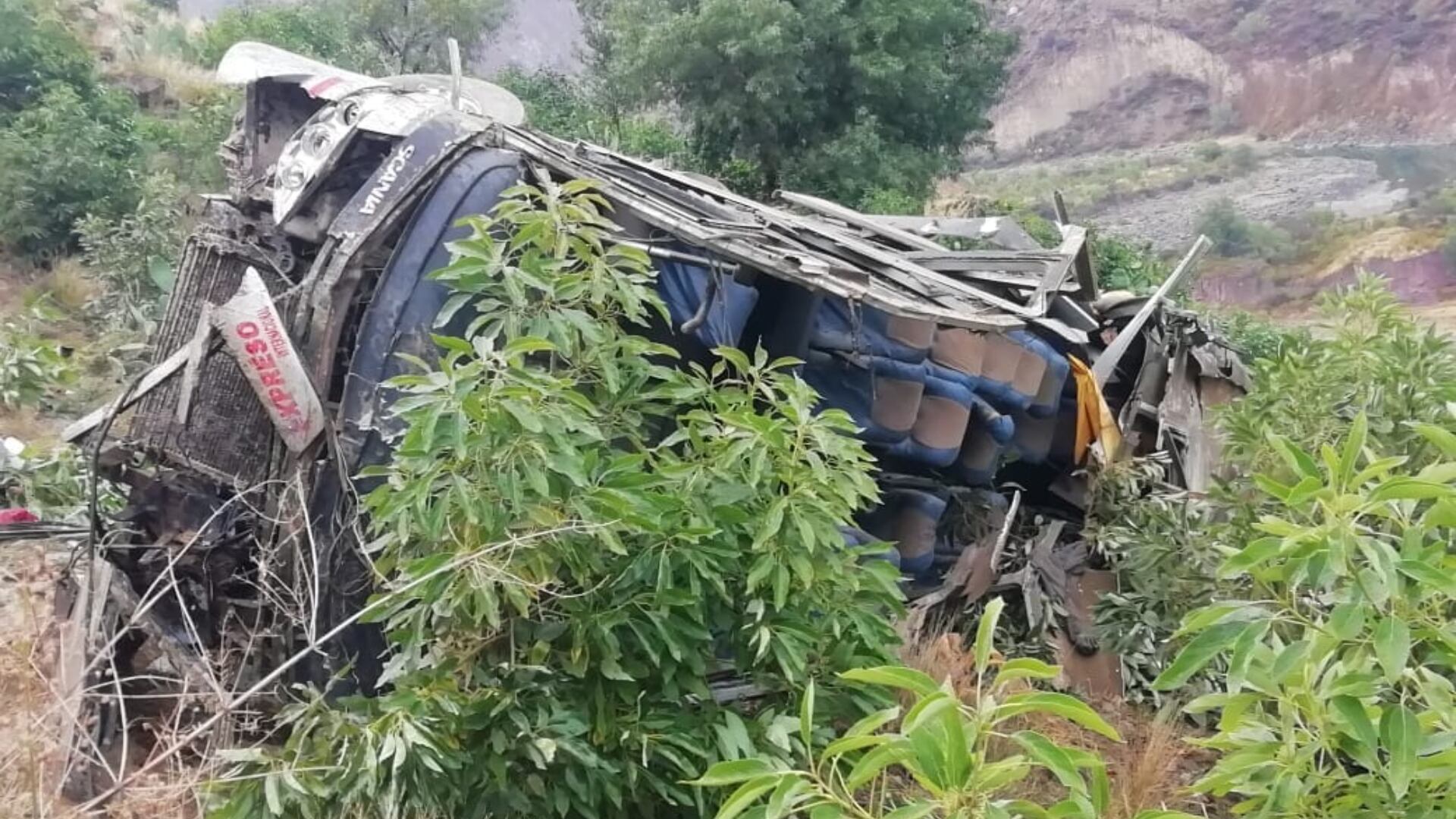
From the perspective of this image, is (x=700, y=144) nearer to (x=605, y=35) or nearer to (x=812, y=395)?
(x=605, y=35)

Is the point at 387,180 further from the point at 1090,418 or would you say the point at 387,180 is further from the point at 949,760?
the point at 1090,418

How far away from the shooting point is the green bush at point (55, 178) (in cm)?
1141

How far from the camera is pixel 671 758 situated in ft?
8.15

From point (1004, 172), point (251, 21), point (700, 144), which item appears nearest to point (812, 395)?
point (700, 144)

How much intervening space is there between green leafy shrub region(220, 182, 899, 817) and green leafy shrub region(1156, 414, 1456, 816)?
0.98m

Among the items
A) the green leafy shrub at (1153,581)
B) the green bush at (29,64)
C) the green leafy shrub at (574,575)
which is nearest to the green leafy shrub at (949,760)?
the green leafy shrub at (574,575)

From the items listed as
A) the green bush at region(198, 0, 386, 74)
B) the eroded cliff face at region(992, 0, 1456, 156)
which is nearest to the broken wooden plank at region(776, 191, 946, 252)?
the green bush at region(198, 0, 386, 74)

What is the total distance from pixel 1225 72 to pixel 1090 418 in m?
42.6

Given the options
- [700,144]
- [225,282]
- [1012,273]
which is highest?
[225,282]

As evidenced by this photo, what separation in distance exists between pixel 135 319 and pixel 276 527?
6750mm

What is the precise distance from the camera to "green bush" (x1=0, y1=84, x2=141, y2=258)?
37.4 feet

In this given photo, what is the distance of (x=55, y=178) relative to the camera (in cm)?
1141

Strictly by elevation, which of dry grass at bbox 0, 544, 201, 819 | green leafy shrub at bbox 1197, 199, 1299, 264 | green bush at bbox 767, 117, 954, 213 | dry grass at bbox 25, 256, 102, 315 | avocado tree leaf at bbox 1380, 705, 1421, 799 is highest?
avocado tree leaf at bbox 1380, 705, 1421, 799

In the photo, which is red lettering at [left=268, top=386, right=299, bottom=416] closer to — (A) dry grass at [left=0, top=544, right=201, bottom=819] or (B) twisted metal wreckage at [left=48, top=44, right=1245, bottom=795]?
(B) twisted metal wreckage at [left=48, top=44, right=1245, bottom=795]
